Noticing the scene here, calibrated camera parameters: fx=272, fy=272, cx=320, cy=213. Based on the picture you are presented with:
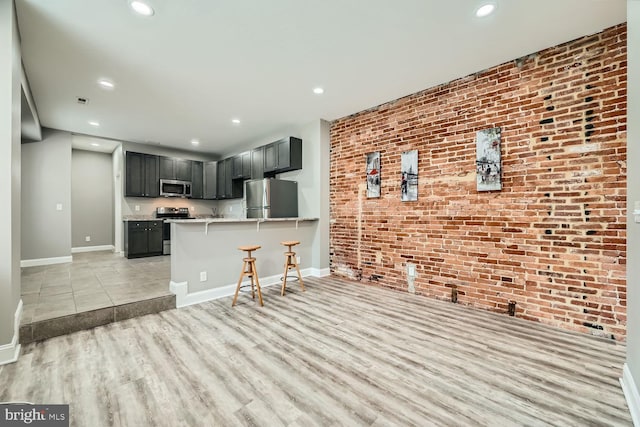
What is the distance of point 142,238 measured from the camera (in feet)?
19.4

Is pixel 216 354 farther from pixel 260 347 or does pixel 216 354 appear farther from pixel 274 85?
pixel 274 85

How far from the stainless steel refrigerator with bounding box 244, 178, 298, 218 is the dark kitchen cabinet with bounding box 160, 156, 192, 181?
2744 millimetres

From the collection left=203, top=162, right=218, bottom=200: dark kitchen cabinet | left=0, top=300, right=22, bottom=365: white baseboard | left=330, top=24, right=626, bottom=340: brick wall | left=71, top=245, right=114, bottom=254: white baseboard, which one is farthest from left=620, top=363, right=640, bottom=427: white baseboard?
left=71, top=245, right=114, bottom=254: white baseboard

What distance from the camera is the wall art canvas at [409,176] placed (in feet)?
12.4

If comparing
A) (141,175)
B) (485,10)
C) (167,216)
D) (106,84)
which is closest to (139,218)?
(167,216)

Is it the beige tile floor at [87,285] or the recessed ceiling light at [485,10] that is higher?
the recessed ceiling light at [485,10]

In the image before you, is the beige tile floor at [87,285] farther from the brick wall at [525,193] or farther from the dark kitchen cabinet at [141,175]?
the brick wall at [525,193]

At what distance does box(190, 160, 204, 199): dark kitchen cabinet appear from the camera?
707cm

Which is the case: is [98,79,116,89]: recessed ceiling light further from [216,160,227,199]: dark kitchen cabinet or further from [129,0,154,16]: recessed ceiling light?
[216,160,227,199]: dark kitchen cabinet

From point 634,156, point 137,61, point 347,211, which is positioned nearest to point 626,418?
point 634,156

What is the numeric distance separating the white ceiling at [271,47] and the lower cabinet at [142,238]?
8.11 ft

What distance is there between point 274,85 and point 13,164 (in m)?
2.63

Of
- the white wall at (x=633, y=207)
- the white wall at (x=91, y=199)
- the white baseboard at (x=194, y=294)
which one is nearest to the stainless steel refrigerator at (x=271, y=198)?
the white baseboard at (x=194, y=294)

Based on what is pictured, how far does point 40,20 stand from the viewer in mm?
2318
